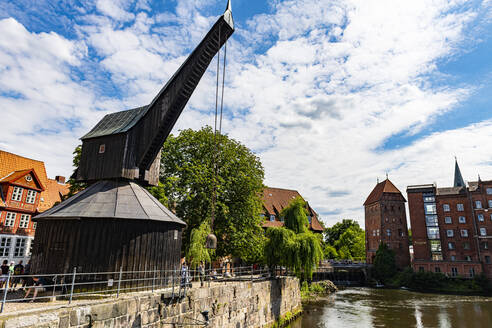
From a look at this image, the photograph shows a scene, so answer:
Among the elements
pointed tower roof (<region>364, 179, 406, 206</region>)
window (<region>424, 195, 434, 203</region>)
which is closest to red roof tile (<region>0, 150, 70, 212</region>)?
pointed tower roof (<region>364, 179, 406, 206</region>)

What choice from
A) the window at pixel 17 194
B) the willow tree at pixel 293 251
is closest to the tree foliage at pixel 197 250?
the willow tree at pixel 293 251

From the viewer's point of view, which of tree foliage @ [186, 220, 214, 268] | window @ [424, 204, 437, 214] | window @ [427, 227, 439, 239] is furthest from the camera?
window @ [424, 204, 437, 214]

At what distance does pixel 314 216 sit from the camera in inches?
1815

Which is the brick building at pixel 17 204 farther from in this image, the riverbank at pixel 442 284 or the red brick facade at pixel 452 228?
the red brick facade at pixel 452 228

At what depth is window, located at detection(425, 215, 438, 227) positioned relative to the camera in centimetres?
5072

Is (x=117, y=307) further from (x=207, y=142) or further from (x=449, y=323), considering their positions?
(x=449, y=323)

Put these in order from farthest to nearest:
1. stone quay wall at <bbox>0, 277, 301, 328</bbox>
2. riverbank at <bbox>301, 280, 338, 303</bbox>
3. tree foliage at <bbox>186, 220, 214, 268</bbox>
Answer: riverbank at <bbox>301, 280, 338, 303</bbox>
tree foliage at <bbox>186, 220, 214, 268</bbox>
stone quay wall at <bbox>0, 277, 301, 328</bbox>

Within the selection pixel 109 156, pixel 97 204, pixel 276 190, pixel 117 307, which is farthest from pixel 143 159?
pixel 276 190

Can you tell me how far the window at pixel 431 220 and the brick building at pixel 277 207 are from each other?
19.8m

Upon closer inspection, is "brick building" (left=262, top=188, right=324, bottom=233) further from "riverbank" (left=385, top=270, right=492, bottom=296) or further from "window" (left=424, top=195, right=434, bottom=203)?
"window" (left=424, top=195, right=434, bottom=203)

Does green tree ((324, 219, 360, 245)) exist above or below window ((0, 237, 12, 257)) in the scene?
above

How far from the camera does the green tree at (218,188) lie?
22.0 metres

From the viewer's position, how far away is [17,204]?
23.6 metres

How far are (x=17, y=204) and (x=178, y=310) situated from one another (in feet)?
65.5
